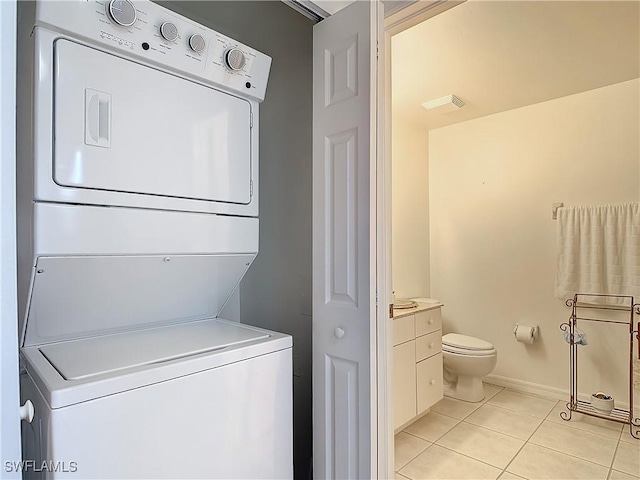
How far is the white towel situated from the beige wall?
1184mm

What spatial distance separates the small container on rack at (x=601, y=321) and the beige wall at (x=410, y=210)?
128 cm

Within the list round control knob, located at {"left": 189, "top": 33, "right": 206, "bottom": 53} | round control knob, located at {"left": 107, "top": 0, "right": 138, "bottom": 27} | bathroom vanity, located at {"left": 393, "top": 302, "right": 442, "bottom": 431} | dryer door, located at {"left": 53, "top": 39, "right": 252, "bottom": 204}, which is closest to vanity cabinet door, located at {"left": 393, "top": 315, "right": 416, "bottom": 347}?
bathroom vanity, located at {"left": 393, "top": 302, "right": 442, "bottom": 431}

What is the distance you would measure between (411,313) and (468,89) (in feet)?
5.90

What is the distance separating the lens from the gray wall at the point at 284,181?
5.94 feet

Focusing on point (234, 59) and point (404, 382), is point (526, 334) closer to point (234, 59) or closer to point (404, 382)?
point (404, 382)

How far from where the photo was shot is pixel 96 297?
46.8 inches

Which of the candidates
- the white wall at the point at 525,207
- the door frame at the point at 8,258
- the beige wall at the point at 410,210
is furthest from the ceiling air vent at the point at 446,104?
the door frame at the point at 8,258

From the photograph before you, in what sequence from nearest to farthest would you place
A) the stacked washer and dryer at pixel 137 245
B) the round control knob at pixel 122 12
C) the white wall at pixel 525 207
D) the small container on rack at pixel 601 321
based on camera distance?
the stacked washer and dryer at pixel 137 245 < the round control knob at pixel 122 12 < the small container on rack at pixel 601 321 < the white wall at pixel 525 207

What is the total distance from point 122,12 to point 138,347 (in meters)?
0.98

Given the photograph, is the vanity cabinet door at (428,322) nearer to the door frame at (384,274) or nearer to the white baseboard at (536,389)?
the white baseboard at (536,389)

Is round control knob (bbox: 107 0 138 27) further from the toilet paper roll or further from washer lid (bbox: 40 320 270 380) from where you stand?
the toilet paper roll

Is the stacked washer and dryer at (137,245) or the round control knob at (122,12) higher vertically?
the round control knob at (122,12)

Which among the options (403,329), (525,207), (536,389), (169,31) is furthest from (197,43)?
(536,389)

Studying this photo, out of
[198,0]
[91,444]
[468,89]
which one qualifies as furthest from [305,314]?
[468,89]
